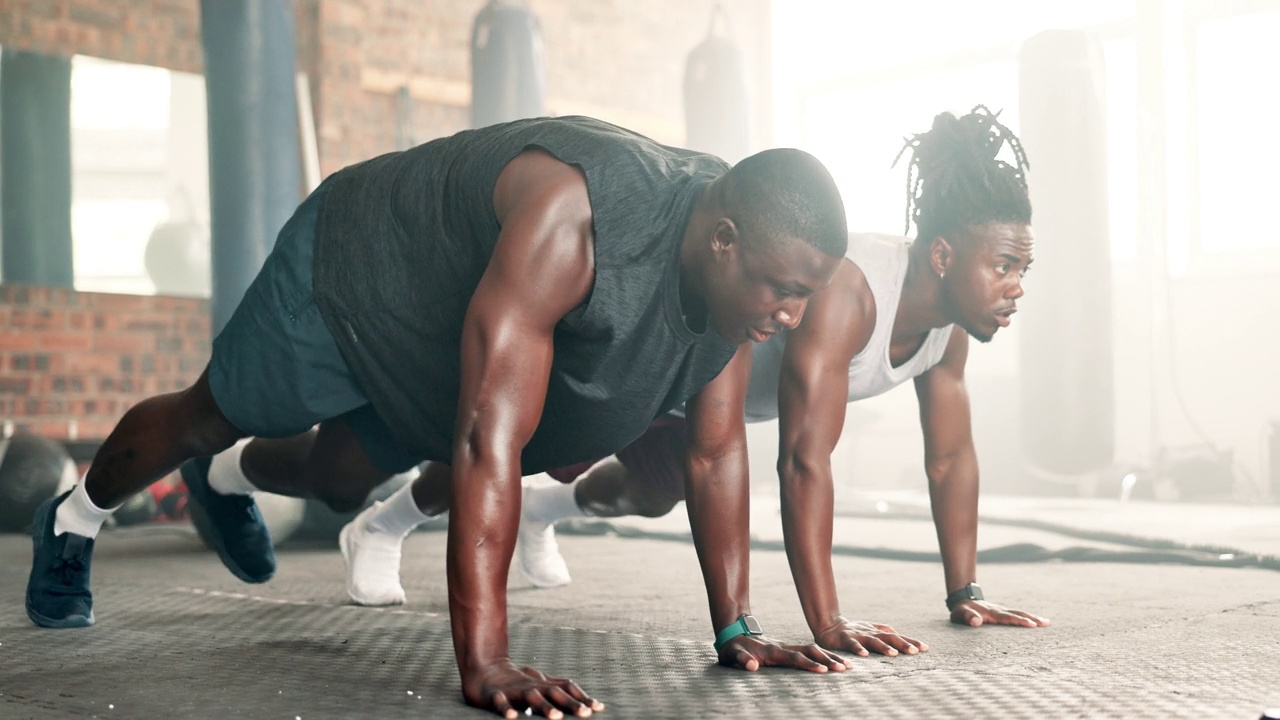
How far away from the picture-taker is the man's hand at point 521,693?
1344 mm

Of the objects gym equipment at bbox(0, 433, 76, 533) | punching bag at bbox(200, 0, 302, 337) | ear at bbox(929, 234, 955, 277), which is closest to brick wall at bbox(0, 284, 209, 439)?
gym equipment at bbox(0, 433, 76, 533)

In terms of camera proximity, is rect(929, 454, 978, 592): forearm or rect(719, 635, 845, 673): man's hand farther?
rect(929, 454, 978, 592): forearm

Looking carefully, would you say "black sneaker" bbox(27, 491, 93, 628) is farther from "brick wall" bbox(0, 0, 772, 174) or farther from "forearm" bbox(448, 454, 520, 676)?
"brick wall" bbox(0, 0, 772, 174)

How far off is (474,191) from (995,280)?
2.92 ft

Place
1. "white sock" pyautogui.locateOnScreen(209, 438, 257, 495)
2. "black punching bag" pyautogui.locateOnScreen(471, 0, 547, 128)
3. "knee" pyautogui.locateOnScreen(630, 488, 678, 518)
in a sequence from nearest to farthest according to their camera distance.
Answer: "white sock" pyautogui.locateOnScreen(209, 438, 257, 495), "knee" pyautogui.locateOnScreen(630, 488, 678, 518), "black punching bag" pyautogui.locateOnScreen(471, 0, 547, 128)

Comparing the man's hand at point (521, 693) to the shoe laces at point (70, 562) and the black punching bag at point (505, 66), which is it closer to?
the shoe laces at point (70, 562)

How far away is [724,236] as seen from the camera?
4.98 feet

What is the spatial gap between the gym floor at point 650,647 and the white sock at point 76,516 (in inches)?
6.7

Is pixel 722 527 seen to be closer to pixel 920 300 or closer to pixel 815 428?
pixel 815 428

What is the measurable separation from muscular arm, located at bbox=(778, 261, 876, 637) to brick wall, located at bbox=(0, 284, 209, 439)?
4223mm

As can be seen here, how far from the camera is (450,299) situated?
1.68 metres

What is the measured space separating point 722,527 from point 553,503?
1036 millimetres

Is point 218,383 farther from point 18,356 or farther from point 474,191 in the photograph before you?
point 18,356

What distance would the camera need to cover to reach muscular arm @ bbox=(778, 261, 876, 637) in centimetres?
185
